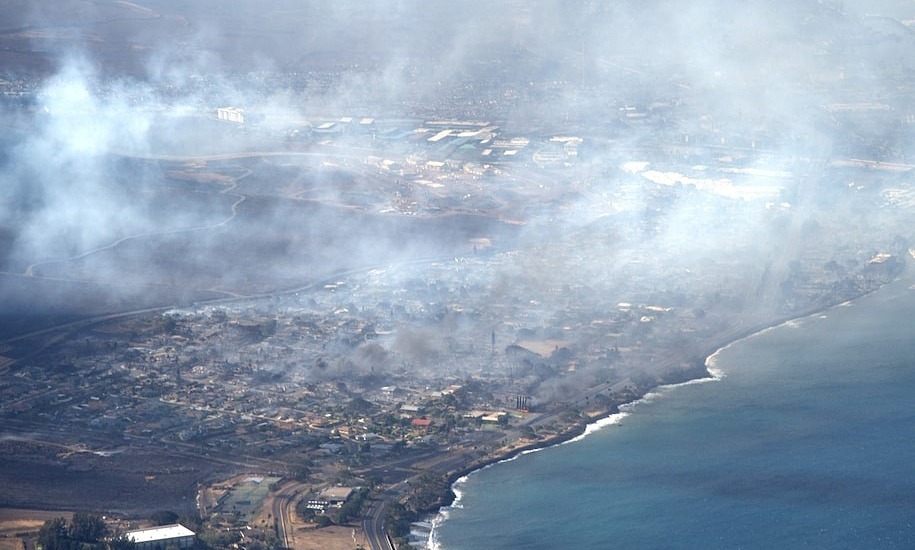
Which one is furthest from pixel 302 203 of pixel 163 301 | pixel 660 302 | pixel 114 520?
pixel 114 520

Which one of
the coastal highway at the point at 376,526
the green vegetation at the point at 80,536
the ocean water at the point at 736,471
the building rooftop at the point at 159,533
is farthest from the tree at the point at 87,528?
the ocean water at the point at 736,471

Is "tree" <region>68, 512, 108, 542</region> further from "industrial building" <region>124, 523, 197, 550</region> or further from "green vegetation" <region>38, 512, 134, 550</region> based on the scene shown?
"industrial building" <region>124, 523, 197, 550</region>

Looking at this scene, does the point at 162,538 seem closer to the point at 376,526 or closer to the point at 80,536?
the point at 80,536

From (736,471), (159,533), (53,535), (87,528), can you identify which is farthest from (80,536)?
(736,471)

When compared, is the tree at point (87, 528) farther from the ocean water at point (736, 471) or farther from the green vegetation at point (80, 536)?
the ocean water at point (736, 471)

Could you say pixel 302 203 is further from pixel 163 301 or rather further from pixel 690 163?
pixel 690 163
